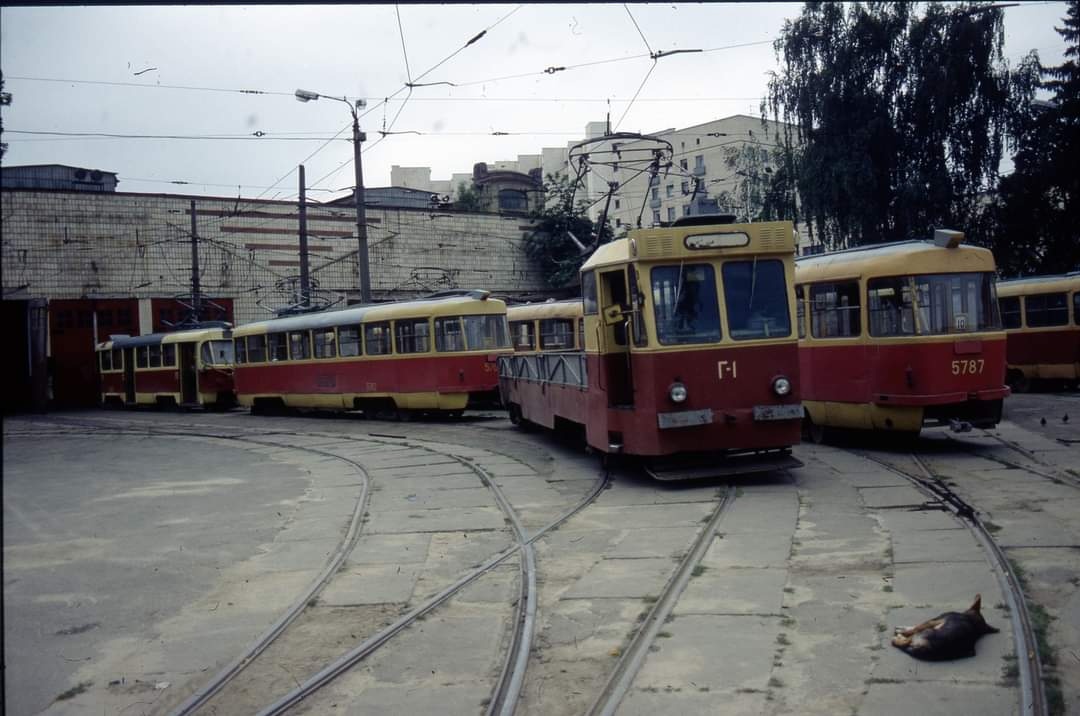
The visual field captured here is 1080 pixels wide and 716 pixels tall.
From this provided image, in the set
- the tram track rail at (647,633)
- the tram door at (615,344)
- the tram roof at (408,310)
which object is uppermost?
the tram roof at (408,310)

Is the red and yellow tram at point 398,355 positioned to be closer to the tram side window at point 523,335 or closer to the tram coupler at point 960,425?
the tram side window at point 523,335

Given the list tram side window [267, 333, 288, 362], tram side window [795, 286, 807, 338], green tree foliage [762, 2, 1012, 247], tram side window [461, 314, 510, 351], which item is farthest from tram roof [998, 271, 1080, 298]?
tram side window [267, 333, 288, 362]

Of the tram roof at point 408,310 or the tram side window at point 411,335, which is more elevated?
the tram roof at point 408,310

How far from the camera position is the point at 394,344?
24.0 meters

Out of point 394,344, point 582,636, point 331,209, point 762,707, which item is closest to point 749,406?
point 582,636

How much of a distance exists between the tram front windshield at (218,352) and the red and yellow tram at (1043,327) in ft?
77.8

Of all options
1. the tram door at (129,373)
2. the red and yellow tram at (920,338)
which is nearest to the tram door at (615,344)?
the red and yellow tram at (920,338)

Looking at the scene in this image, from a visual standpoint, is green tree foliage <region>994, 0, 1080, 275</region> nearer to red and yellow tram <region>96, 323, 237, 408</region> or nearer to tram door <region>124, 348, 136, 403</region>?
red and yellow tram <region>96, 323, 237, 408</region>

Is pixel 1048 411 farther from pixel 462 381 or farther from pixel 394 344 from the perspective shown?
pixel 394 344

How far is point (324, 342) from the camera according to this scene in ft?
88.1

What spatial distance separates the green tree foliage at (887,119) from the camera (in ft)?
92.9

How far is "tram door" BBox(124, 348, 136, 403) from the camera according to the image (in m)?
38.0

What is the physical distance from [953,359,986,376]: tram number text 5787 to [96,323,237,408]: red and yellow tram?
25835mm

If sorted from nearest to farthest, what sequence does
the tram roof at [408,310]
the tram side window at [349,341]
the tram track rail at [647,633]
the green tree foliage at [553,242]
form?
1. the tram track rail at [647,633]
2. the tram roof at [408,310]
3. the tram side window at [349,341]
4. the green tree foliage at [553,242]
